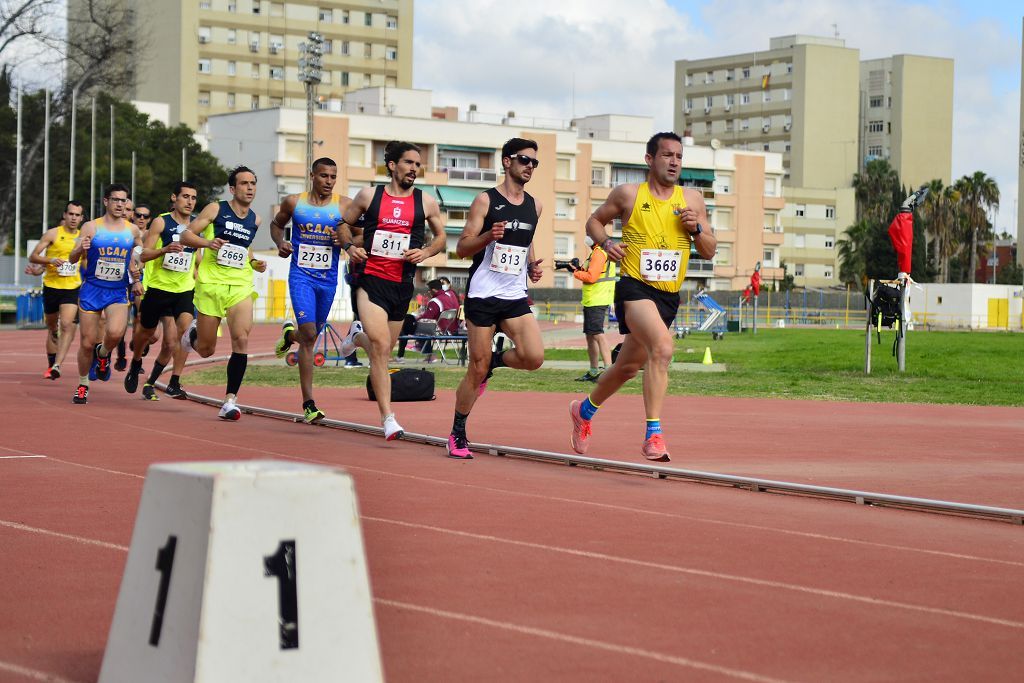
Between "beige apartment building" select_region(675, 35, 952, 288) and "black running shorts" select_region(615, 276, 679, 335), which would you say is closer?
"black running shorts" select_region(615, 276, 679, 335)

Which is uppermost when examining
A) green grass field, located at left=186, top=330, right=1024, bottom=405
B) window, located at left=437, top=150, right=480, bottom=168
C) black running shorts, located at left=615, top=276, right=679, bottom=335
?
window, located at left=437, top=150, right=480, bottom=168

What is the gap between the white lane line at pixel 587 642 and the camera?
450 centimetres

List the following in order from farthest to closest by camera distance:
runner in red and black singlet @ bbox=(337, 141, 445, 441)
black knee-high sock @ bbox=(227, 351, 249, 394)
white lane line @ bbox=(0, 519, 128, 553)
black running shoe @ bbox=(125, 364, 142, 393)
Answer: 1. black running shoe @ bbox=(125, 364, 142, 393)
2. black knee-high sock @ bbox=(227, 351, 249, 394)
3. runner in red and black singlet @ bbox=(337, 141, 445, 441)
4. white lane line @ bbox=(0, 519, 128, 553)

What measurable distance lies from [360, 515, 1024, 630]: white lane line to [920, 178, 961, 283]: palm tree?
118391mm

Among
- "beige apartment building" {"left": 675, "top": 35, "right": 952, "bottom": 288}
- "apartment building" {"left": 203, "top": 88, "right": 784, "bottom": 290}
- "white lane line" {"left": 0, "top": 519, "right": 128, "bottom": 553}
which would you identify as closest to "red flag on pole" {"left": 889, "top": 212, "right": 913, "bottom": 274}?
"white lane line" {"left": 0, "top": 519, "right": 128, "bottom": 553}

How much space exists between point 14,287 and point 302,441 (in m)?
39.4

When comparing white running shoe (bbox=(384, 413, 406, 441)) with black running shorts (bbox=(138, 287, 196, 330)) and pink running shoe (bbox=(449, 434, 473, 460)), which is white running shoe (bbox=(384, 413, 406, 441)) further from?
black running shorts (bbox=(138, 287, 196, 330))

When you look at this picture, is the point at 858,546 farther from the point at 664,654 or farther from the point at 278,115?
the point at 278,115

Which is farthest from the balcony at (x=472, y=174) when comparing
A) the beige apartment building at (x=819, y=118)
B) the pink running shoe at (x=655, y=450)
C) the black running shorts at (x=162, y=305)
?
the pink running shoe at (x=655, y=450)

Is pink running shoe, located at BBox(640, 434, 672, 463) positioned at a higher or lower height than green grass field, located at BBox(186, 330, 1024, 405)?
higher

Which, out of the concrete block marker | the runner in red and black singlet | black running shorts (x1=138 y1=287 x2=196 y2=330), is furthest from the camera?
black running shorts (x1=138 y1=287 x2=196 y2=330)

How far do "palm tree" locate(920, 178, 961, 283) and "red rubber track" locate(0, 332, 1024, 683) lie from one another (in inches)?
4441

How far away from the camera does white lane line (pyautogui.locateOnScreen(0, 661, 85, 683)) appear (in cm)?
432

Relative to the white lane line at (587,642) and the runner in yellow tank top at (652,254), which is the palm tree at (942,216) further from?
the white lane line at (587,642)
